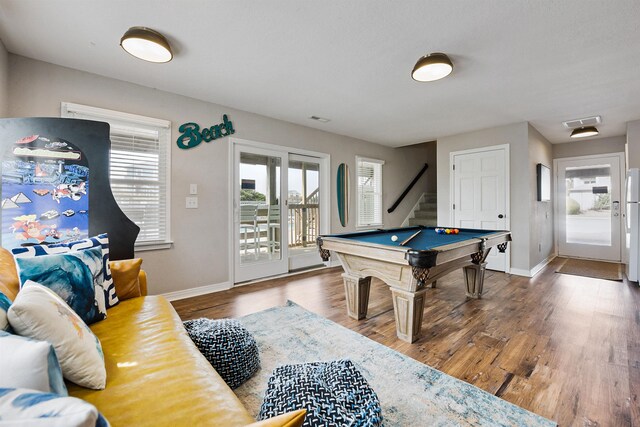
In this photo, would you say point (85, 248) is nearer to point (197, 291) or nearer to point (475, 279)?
point (197, 291)

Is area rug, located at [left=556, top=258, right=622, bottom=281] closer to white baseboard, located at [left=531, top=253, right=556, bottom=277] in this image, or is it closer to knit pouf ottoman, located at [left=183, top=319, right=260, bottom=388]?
white baseboard, located at [left=531, top=253, right=556, bottom=277]

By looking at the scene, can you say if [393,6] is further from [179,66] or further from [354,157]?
[354,157]

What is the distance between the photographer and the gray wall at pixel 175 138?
2547 mm

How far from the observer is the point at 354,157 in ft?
17.6

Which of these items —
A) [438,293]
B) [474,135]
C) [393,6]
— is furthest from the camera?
[474,135]

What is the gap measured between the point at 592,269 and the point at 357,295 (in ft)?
15.3

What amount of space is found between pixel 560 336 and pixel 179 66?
4.21 metres

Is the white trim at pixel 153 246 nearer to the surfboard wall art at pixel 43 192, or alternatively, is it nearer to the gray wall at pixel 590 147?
the surfboard wall art at pixel 43 192

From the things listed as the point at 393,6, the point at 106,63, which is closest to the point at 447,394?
the point at 393,6

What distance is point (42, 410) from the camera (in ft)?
1.47

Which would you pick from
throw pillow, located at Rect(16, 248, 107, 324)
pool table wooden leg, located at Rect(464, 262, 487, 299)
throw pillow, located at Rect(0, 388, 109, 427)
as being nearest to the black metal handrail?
pool table wooden leg, located at Rect(464, 262, 487, 299)

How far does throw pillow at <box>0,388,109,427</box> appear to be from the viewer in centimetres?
42

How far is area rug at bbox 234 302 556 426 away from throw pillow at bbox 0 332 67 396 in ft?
3.70

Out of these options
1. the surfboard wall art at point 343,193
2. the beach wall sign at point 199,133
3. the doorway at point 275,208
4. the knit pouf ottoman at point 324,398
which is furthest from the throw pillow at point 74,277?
the surfboard wall art at point 343,193
